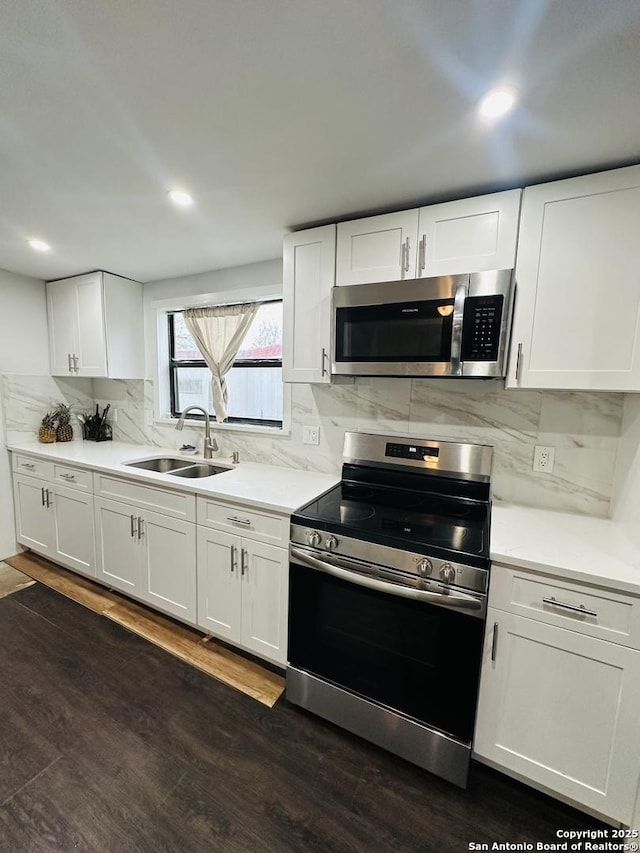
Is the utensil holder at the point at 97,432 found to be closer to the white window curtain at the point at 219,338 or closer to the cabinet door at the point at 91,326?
the cabinet door at the point at 91,326

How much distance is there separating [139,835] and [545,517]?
190 centimetres

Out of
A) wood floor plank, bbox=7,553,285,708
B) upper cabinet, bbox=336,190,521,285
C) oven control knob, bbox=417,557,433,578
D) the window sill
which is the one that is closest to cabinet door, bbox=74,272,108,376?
the window sill

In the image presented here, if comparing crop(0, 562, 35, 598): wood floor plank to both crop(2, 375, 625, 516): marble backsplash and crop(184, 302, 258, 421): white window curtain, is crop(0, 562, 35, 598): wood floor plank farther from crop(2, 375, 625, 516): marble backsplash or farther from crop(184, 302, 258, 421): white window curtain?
crop(184, 302, 258, 421): white window curtain

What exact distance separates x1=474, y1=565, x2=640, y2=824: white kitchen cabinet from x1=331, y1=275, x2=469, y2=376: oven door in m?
0.88

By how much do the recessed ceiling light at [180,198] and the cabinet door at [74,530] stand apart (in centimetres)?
189

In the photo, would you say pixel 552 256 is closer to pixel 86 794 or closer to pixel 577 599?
pixel 577 599

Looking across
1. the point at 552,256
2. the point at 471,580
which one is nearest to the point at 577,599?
the point at 471,580

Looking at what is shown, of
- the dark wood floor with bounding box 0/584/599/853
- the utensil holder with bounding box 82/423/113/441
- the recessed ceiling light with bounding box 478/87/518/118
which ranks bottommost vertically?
the dark wood floor with bounding box 0/584/599/853

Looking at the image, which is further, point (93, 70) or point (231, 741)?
point (231, 741)

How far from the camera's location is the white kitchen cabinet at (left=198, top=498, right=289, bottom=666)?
172cm

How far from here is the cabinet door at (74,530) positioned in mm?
2453

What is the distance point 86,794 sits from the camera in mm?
1296

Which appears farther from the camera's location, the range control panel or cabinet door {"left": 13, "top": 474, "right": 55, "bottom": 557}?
cabinet door {"left": 13, "top": 474, "right": 55, "bottom": 557}

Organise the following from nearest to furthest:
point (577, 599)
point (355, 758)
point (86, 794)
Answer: point (577, 599) < point (86, 794) < point (355, 758)
